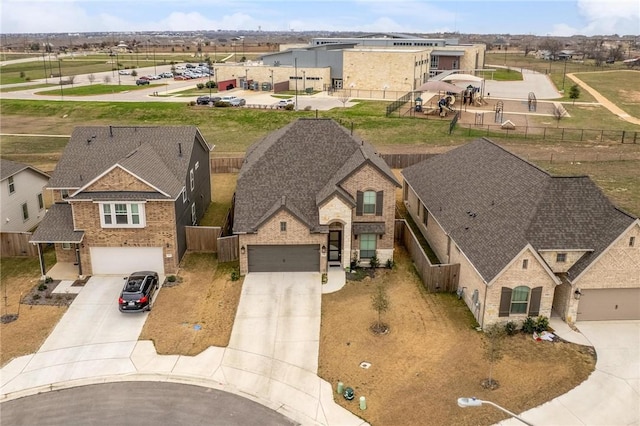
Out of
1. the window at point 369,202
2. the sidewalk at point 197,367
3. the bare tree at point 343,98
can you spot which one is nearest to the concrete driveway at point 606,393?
the sidewalk at point 197,367

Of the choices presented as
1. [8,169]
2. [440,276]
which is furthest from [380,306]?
[8,169]

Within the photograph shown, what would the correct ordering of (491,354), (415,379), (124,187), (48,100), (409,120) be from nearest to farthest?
(415,379)
(491,354)
(124,187)
(409,120)
(48,100)

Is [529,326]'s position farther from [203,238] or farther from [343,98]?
[343,98]

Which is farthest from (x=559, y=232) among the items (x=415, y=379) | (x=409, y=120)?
(x=409, y=120)

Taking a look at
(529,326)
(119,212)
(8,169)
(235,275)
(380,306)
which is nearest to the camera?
(529,326)

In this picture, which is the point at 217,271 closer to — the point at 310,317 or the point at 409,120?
the point at 310,317

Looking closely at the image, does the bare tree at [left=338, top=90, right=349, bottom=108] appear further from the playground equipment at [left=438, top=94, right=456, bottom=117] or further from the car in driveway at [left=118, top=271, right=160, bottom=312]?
the car in driveway at [left=118, top=271, right=160, bottom=312]
